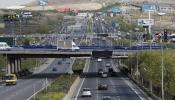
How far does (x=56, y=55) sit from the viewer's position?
131250 mm

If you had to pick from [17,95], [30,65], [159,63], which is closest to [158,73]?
[159,63]

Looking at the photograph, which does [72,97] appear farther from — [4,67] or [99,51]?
[4,67]

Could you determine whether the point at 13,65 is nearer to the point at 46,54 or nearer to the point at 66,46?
the point at 46,54

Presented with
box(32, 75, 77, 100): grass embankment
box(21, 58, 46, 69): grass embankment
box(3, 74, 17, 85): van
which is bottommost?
box(21, 58, 46, 69): grass embankment

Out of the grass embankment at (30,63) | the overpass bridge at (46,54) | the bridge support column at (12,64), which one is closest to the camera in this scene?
the overpass bridge at (46,54)

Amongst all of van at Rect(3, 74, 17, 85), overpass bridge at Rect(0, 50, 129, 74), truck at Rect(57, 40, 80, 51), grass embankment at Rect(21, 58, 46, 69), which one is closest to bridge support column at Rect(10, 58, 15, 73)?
overpass bridge at Rect(0, 50, 129, 74)

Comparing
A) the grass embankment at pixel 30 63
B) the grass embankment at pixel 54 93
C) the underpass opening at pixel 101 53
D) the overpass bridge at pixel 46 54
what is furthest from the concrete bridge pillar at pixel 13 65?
the grass embankment at pixel 54 93

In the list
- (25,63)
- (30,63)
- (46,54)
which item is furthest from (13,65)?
(30,63)

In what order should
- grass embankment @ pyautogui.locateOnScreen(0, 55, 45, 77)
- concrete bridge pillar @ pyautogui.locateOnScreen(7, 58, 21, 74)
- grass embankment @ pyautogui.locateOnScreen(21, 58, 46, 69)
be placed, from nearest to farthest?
1. grass embankment @ pyautogui.locateOnScreen(0, 55, 45, 77)
2. concrete bridge pillar @ pyautogui.locateOnScreen(7, 58, 21, 74)
3. grass embankment @ pyautogui.locateOnScreen(21, 58, 46, 69)

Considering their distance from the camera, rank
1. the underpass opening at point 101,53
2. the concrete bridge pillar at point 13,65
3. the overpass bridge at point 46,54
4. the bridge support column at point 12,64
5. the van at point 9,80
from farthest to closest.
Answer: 1. the bridge support column at point 12,64
2. the concrete bridge pillar at point 13,65
3. the underpass opening at point 101,53
4. the overpass bridge at point 46,54
5. the van at point 9,80

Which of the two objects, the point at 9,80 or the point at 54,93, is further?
the point at 9,80

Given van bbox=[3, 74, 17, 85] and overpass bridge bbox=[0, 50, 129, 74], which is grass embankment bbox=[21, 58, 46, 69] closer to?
overpass bridge bbox=[0, 50, 129, 74]

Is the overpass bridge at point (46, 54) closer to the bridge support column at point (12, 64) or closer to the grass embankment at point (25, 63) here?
the bridge support column at point (12, 64)

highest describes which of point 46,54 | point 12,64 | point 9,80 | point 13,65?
point 46,54
